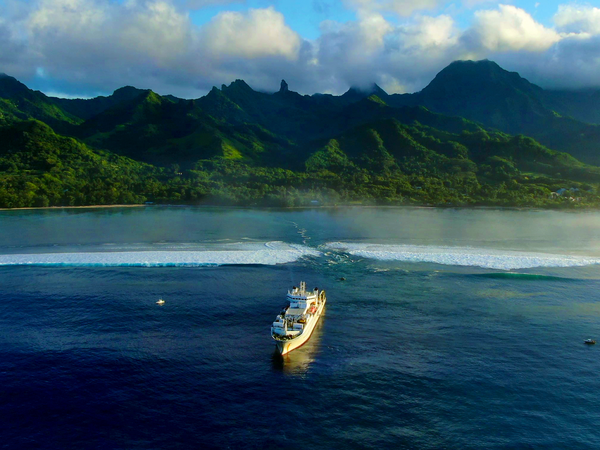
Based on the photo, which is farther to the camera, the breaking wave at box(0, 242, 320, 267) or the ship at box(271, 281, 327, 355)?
the breaking wave at box(0, 242, 320, 267)

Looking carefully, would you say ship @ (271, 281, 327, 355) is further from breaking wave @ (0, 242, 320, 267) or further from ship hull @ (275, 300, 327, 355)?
breaking wave @ (0, 242, 320, 267)

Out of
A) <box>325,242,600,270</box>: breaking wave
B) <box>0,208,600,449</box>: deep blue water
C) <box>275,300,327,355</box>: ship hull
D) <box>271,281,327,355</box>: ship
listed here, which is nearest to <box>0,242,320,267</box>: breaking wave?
<box>0,208,600,449</box>: deep blue water

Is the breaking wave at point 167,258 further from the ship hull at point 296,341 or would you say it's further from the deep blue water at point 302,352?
the ship hull at point 296,341

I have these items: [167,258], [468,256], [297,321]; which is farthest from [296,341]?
[468,256]

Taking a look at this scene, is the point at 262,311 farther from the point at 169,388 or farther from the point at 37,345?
the point at 37,345

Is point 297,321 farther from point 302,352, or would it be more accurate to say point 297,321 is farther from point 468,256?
point 468,256

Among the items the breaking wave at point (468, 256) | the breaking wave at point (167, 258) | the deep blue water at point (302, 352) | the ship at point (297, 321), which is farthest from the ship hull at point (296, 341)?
the breaking wave at point (468, 256)
